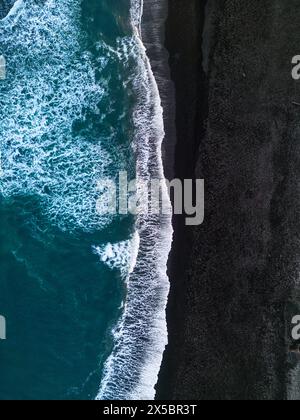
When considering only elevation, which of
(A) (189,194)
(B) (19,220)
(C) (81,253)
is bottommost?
(C) (81,253)

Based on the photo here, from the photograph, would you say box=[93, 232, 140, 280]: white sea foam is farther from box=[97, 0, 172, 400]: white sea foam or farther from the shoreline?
the shoreline

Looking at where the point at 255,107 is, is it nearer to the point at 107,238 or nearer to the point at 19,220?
the point at 107,238

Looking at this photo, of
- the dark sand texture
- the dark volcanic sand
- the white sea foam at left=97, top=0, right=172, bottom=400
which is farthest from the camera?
the dark sand texture

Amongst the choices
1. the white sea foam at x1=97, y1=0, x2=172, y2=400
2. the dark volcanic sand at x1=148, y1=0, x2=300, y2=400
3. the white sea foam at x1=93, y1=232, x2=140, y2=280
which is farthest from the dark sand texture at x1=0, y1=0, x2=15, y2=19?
the white sea foam at x1=93, y1=232, x2=140, y2=280

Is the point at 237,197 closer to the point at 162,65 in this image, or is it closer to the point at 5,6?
the point at 162,65

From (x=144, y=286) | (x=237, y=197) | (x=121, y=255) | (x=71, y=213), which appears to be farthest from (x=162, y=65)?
(x=144, y=286)
